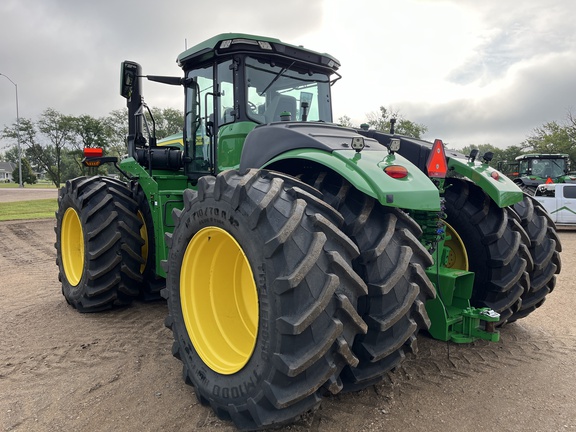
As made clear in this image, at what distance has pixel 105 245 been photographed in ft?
14.1

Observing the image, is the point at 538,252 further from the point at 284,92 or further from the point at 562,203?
the point at 562,203

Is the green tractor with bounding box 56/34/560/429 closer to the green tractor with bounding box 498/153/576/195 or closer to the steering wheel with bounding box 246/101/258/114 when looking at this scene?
the steering wheel with bounding box 246/101/258/114

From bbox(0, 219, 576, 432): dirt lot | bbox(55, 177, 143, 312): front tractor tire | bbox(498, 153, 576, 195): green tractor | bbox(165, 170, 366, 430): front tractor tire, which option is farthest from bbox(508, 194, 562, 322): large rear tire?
bbox(498, 153, 576, 195): green tractor

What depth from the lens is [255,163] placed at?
3.12m

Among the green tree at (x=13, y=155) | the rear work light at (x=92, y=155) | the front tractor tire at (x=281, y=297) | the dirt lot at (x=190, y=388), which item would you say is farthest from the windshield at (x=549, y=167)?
the green tree at (x=13, y=155)

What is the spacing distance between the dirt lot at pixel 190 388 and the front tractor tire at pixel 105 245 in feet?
0.76

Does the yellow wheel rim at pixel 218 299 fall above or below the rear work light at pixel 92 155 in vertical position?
below

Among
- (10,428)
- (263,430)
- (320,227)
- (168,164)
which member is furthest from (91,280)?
(320,227)

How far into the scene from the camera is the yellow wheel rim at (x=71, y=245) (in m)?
5.01

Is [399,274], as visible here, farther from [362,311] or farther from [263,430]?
[263,430]

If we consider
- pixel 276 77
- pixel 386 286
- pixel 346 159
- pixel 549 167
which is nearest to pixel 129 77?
pixel 276 77

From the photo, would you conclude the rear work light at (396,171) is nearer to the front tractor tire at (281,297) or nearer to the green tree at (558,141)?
the front tractor tire at (281,297)

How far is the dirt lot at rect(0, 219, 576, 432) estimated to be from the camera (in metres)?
2.54

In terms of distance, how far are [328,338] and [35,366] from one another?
2.68 metres
